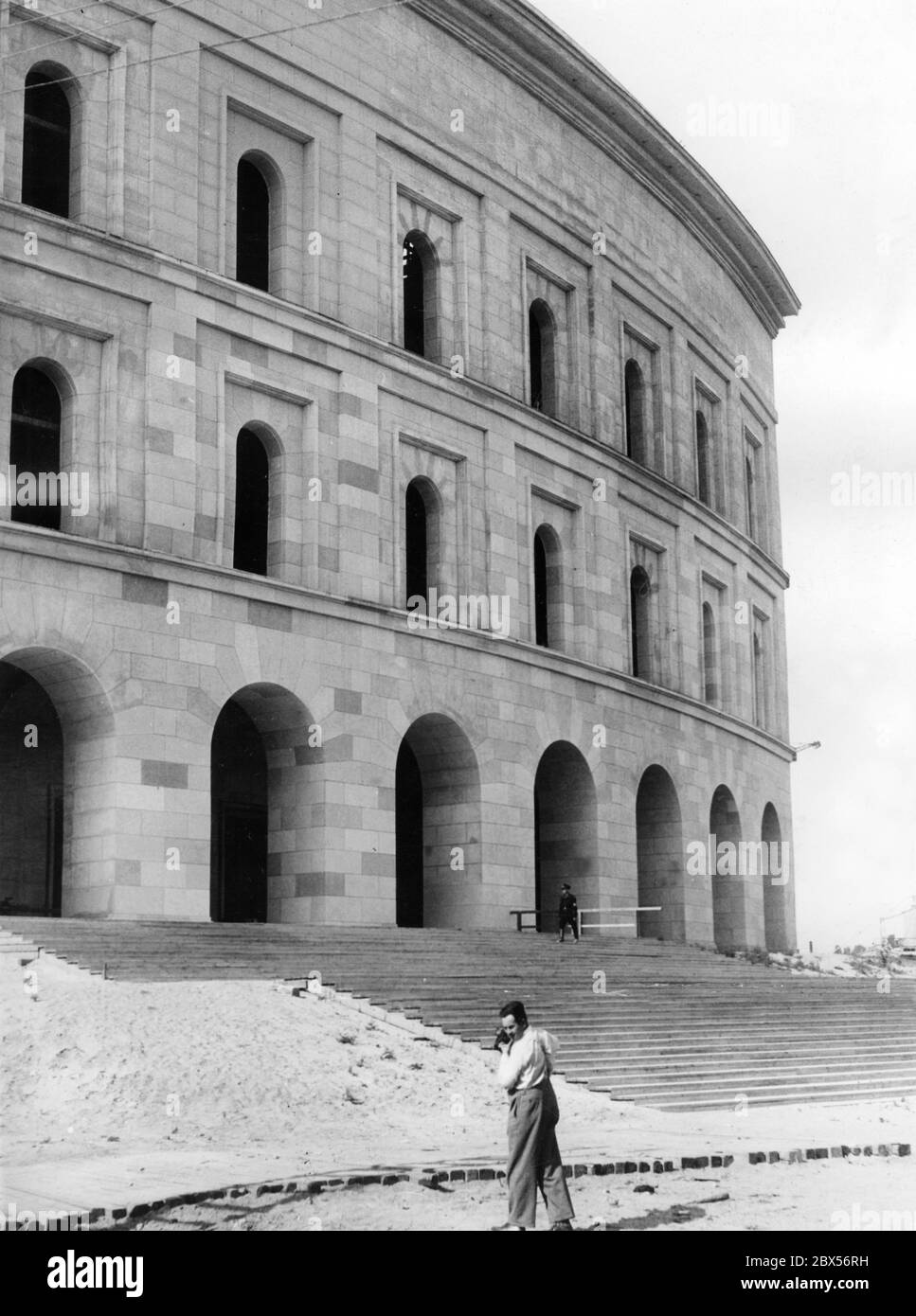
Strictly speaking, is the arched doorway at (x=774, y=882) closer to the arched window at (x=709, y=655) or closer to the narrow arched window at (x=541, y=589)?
the arched window at (x=709, y=655)

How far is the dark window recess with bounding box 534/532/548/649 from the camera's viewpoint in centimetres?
3966

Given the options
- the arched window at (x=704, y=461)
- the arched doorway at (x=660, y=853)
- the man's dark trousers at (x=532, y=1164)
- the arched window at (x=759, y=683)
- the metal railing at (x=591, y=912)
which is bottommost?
the man's dark trousers at (x=532, y=1164)

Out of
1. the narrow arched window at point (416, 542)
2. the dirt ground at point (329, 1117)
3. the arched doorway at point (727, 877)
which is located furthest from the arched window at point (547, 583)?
the dirt ground at point (329, 1117)

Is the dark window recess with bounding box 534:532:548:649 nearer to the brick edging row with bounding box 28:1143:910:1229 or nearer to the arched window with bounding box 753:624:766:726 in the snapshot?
the arched window with bounding box 753:624:766:726

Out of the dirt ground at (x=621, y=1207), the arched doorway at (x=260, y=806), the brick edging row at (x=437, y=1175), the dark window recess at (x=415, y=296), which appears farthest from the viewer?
the dark window recess at (x=415, y=296)

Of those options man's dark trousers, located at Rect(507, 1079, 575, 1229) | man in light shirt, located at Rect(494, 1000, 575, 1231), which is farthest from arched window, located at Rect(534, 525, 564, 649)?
man's dark trousers, located at Rect(507, 1079, 575, 1229)

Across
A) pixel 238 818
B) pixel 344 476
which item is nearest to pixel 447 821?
pixel 238 818

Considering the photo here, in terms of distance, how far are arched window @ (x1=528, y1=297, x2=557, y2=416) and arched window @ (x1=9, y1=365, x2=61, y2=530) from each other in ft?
47.3

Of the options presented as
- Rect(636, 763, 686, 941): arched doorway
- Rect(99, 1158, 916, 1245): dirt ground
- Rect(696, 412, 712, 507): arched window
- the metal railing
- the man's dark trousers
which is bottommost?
Rect(99, 1158, 916, 1245): dirt ground

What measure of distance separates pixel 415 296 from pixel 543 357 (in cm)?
497

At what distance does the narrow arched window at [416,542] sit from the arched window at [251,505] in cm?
388

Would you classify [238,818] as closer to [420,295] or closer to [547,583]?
[547,583]

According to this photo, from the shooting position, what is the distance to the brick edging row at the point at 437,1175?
11586 millimetres

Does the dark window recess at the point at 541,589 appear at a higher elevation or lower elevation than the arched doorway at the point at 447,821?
higher
